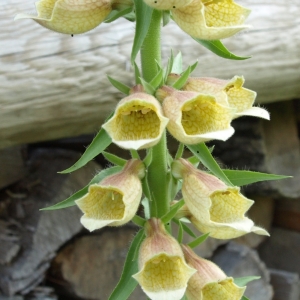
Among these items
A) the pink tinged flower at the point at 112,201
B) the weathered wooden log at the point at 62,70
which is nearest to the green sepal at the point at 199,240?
the pink tinged flower at the point at 112,201

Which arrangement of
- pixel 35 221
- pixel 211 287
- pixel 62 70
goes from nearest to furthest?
pixel 211 287
pixel 62 70
pixel 35 221

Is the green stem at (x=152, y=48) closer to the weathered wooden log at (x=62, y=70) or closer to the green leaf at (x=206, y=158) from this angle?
the green leaf at (x=206, y=158)

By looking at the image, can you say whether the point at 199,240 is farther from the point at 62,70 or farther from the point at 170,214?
the point at 62,70

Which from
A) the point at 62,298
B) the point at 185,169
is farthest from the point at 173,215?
the point at 62,298

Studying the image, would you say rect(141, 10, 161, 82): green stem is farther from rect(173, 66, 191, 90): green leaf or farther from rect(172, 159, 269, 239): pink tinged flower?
rect(172, 159, 269, 239): pink tinged flower

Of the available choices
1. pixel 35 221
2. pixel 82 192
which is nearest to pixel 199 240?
pixel 82 192

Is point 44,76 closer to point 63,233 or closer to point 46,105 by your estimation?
point 46,105

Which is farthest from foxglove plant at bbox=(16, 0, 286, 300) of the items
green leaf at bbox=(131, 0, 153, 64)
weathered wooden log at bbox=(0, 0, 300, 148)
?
weathered wooden log at bbox=(0, 0, 300, 148)
